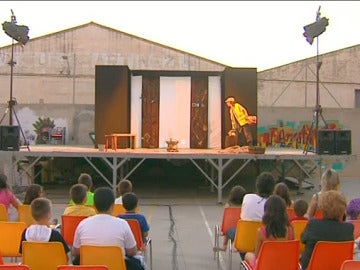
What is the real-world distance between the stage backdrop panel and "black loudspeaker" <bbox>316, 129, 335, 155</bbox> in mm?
5611

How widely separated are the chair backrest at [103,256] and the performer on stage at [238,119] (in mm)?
12244

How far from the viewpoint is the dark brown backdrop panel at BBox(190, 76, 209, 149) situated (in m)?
18.1

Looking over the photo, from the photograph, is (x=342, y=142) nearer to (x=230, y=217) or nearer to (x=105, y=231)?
(x=230, y=217)

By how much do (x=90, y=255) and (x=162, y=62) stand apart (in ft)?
94.3

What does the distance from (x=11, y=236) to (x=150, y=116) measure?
41.5 ft

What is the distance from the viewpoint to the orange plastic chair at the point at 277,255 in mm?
4406

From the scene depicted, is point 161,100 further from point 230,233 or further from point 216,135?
point 230,233

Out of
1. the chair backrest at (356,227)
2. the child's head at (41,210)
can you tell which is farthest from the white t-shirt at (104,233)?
the chair backrest at (356,227)

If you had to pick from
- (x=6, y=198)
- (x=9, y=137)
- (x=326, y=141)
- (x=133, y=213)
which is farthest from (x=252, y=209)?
(x=9, y=137)

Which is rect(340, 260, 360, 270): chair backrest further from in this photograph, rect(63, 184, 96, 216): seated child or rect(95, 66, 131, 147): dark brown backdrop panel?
rect(95, 66, 131, 147): dark brown backdrop panel

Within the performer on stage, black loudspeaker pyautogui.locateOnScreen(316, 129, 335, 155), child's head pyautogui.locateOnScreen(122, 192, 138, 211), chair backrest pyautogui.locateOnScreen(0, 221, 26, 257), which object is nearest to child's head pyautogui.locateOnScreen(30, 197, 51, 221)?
chair backrest pyautogui.locateOnScreen(0, 221, 26, 257)

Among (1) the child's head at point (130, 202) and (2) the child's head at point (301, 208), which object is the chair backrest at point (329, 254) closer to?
(2) the child's head at point (301, 208)

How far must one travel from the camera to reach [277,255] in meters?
4.45

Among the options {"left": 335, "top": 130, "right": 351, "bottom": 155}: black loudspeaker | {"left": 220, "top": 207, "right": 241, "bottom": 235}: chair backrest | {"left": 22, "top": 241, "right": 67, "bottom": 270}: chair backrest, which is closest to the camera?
{"left": 22, "top": 241, "right": 67, "bottom": 270}: chair backrest
